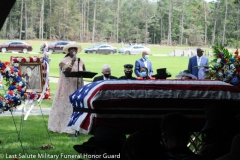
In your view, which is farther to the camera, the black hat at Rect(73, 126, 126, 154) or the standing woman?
the standing woman

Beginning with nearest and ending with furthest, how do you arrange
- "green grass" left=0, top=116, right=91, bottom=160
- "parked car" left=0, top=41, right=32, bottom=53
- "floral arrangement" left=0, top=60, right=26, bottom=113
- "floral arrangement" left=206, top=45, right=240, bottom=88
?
"floral arrangement" left=206, top=45, right=240, bottom=88 → "floral arrangement" left=0, top=60, right=26, bottom=113 → "green grass" left=0, top=116, right=91, bottom=160 → "parked car" left=0, top=41, right=32, bottom=53

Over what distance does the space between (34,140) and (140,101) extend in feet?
16.7

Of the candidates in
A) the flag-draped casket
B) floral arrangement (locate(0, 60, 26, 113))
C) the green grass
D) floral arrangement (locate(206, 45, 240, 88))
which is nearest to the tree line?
the green grass

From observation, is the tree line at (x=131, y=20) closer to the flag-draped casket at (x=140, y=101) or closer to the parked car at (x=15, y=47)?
the parked car at (x=15, y=47)

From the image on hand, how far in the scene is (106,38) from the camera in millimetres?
97125

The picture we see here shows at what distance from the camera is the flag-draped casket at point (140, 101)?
6.30 metres

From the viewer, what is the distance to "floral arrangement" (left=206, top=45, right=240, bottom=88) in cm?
898

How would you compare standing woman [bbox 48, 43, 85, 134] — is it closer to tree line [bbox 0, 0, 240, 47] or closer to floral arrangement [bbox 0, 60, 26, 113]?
floral arrangement [bbox 0, 60, 26, 113]

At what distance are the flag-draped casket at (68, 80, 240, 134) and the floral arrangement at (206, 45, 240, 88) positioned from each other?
1.94 meters

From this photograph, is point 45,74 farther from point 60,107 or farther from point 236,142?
point 236,142

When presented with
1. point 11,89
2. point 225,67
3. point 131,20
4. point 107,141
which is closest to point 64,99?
point 11,89

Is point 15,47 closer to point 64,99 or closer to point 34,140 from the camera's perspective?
point 64,99

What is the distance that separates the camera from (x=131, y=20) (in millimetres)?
99750

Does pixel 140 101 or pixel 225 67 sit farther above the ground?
pixel 225 67
